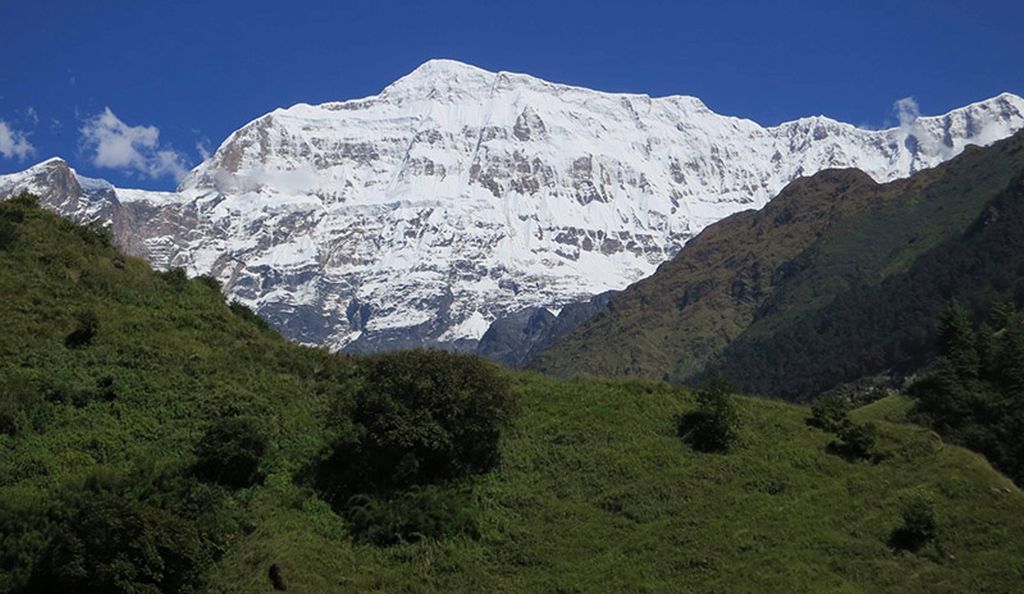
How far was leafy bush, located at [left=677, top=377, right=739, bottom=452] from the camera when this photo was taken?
49.0 meters

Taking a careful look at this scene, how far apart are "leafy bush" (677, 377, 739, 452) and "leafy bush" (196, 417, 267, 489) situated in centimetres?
2102

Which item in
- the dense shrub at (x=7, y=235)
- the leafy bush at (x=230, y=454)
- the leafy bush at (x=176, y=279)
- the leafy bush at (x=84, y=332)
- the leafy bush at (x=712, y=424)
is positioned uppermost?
the dense shrub at (x=7, y=235)

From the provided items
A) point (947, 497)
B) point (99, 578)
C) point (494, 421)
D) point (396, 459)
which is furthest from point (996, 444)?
point (99, 578)

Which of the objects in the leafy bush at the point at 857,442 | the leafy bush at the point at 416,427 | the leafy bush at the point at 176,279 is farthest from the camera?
the leafy bush at the point at 176,279

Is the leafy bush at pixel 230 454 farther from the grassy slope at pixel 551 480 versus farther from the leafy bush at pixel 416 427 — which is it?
the leafy bush at pixel 416 427

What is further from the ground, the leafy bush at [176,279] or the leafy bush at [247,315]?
the leafy bush at [176,279]

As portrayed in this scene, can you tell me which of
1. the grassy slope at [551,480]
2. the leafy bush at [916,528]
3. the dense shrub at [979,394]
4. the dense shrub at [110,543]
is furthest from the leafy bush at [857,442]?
the dense shrub at [110,543]

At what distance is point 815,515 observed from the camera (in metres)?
42.2

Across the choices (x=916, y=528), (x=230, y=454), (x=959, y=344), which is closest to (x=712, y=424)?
(x=916, y=528)

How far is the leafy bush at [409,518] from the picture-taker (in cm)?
4053

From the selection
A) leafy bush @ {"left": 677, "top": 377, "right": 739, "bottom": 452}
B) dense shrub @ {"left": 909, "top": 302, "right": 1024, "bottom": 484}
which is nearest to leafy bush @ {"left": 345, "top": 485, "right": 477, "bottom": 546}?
leafy bush @ {"left": 677, "top": 377, "right": 739, "bottom": 452}

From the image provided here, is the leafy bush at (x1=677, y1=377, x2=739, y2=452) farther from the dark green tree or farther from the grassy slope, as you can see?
the dark green tree

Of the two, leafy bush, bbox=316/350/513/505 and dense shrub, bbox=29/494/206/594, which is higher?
leafy bush, bbox=316/350/513/505

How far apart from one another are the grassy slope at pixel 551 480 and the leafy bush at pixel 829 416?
0.88 m
